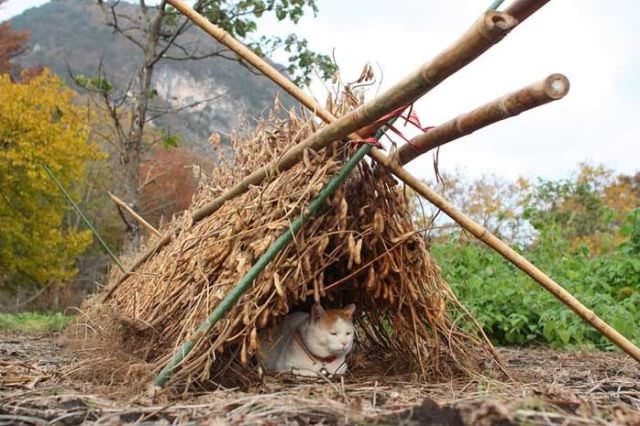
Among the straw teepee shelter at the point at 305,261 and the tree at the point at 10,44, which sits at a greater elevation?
the tree at the point at 10,44

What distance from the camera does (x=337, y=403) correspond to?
1971mm

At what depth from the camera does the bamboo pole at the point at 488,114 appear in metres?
2.02

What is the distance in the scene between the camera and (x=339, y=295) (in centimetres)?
338

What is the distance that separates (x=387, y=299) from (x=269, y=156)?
837 mm

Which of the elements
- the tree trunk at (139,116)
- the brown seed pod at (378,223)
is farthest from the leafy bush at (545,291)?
the tree trunk at (139,116)

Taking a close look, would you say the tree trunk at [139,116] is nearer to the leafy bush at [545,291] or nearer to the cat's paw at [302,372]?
the leafy bush at [545,291]

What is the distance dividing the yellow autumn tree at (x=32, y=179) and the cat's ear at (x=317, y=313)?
38.2ft

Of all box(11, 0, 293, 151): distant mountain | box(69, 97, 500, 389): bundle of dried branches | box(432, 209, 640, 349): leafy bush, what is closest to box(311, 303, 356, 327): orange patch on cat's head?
box(69, 97, 500, 389): bundle of dried branches

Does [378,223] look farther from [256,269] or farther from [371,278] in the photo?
[256,269]

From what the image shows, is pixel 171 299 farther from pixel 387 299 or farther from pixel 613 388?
pixel 613 388

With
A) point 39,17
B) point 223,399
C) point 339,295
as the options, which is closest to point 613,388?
point 339,295

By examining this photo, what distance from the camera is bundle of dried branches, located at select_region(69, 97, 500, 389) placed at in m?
2.70

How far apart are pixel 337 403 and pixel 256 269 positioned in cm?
72

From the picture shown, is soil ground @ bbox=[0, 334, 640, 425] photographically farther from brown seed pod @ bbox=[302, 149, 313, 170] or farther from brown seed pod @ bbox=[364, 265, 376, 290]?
brown seed pod @ bbox=[302, 149, 313, 170]
